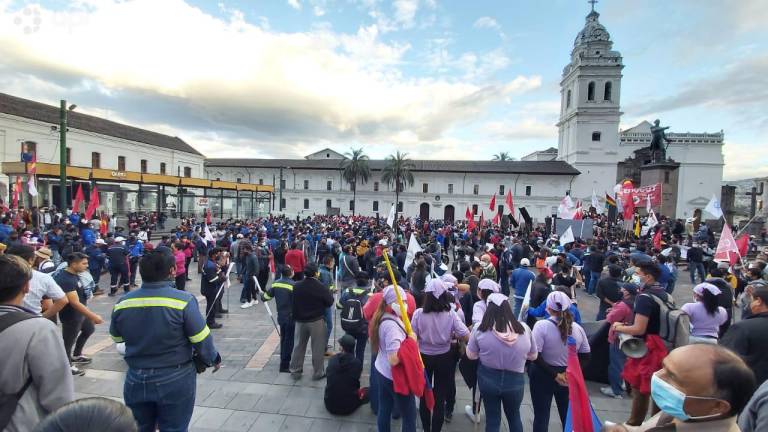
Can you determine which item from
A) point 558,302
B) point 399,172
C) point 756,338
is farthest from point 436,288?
point 399,172

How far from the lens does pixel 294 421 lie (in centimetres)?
419

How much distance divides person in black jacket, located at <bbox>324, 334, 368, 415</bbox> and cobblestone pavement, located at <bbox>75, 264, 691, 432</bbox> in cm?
11

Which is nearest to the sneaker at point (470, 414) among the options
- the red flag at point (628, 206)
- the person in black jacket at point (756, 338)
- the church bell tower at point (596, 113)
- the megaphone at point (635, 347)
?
the megaphone at point (635, 347)

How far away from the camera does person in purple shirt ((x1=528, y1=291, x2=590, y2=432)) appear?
3.53m

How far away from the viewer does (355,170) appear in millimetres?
51625

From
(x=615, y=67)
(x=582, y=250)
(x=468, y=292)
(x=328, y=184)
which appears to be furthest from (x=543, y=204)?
(x=468, y=292)

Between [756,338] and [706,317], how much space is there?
1.56m

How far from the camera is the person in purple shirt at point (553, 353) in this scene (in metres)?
3.53

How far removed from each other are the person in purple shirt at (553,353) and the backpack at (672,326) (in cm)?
85

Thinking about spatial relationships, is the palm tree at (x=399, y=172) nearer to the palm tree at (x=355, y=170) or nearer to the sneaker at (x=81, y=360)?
the palm tree at (x=355, y=170)

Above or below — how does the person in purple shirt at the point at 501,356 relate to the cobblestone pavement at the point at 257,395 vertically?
above

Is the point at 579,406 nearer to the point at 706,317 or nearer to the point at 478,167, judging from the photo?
the point at 706,317

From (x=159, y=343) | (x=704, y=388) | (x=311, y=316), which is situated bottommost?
(x=311, y=316)

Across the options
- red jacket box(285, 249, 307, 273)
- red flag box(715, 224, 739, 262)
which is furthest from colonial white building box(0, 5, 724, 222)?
red flag box(715, 224, 739, 262)
